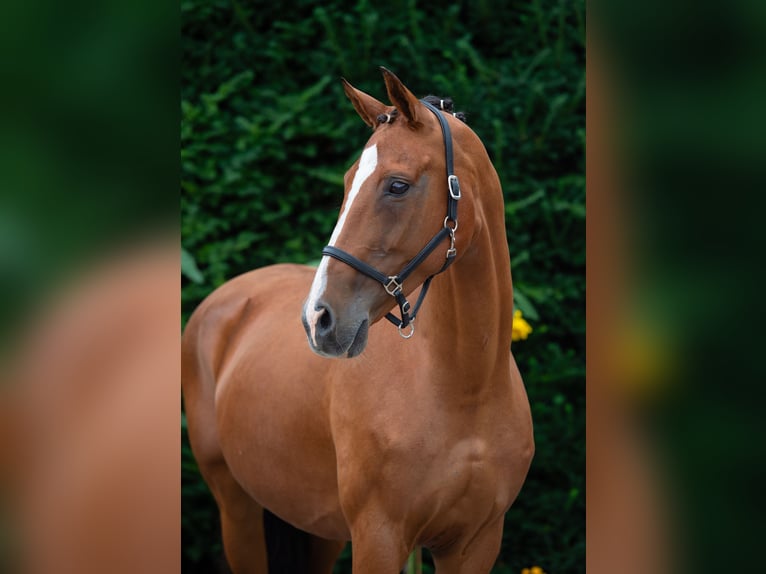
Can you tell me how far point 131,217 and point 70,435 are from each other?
15 centimetres

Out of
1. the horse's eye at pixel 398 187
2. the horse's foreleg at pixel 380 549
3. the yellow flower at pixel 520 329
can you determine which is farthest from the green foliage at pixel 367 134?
the horse's eye at pixel 398 187

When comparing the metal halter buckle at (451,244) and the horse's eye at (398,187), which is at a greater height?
the horse's eye at (398,187)

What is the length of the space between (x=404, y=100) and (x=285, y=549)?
80.6 inches

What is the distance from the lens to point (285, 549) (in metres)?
3.39

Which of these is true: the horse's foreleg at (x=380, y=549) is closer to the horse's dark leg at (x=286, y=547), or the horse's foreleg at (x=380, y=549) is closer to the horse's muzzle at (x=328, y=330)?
the horse's muzzle at (x=328, y=330)

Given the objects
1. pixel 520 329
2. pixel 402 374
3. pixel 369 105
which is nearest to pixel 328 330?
pixel 402 374

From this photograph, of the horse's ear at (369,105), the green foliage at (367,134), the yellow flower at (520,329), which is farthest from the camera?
the green foliage at (367,134)

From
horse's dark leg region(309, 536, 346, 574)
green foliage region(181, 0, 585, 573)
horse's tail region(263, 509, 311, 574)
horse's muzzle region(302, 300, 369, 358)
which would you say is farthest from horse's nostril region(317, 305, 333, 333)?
green foliage region(181, 0, 585, 573)

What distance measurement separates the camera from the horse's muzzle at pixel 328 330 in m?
1.89

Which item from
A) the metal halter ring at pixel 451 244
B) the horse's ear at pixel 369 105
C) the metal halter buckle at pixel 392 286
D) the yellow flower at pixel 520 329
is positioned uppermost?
the horse's ear at pixel 369 105

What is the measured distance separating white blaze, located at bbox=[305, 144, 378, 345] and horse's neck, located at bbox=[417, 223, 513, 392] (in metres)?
0.36

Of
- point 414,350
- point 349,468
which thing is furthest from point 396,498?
point 414,350

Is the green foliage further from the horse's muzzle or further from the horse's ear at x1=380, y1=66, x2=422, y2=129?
the horse's muzzle

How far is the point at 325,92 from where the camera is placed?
444 cm
